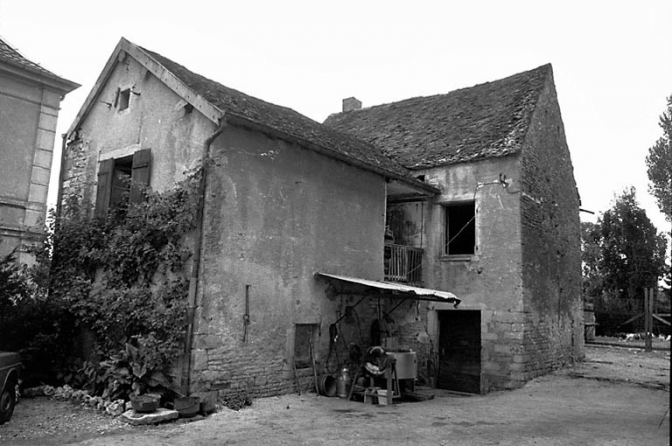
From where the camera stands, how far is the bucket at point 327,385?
10961mm

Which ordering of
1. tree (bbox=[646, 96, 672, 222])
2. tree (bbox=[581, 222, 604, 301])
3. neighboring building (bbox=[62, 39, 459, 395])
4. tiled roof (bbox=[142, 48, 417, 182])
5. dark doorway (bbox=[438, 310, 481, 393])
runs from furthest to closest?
tree (bbox=[581, 222, 604, 301])
tree (bbox=[646, 96, 672, 222])
dark doorway (bbox=[438, 310, 481, 393])
tiled roof (bbox=[142, 48, 417, 182])
neighboring building (bbox=[62, 39, 459, 395])

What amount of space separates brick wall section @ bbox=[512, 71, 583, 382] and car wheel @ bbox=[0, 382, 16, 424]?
10.3 m

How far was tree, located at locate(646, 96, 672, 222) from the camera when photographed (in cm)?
2958

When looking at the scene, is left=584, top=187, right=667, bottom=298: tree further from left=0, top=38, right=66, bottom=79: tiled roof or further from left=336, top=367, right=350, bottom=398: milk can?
left=0, top=38, right=66, bottom=79: tiled roof

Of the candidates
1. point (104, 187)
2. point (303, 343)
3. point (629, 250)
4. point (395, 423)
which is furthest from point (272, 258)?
point (629, 250)

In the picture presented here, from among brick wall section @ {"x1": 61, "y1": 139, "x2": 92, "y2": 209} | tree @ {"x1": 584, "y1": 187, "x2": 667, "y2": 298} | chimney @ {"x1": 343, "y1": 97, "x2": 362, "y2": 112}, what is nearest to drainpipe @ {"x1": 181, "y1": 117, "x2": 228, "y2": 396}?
brick wall section @ {"x1": 61, "y1": 139, "x2": 92, "y2": 209}

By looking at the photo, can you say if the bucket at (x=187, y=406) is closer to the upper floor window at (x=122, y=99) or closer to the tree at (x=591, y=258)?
the upper floor window at (x=122, y=99)

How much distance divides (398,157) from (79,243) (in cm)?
881

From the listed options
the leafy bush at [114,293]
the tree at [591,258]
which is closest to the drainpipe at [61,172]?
the leafy bush at [114,293]

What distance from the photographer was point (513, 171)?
13.5 metres

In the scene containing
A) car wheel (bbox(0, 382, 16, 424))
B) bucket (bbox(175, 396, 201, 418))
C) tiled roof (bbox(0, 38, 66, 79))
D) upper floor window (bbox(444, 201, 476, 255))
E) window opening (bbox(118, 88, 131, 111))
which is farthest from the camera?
upper floor window (bbox(444, 201, 476, 255))

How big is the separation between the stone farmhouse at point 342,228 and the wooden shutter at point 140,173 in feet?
0.14

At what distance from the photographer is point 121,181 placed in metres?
11.5

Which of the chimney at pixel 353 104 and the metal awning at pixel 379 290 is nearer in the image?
the metal awning at pixel 379 290
